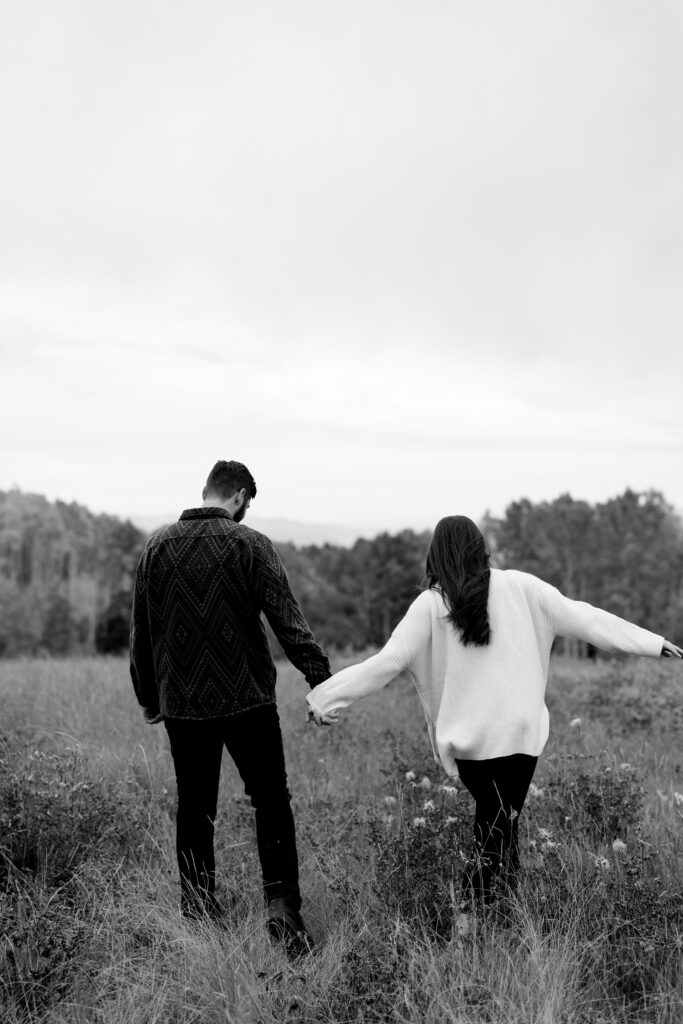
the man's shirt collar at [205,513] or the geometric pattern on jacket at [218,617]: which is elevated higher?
the man's shirt collar at [205,513]

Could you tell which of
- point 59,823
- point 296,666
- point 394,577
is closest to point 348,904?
point 296,666

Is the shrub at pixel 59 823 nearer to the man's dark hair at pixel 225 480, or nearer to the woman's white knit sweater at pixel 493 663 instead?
the woman's white knit sweater at pixel 493 663

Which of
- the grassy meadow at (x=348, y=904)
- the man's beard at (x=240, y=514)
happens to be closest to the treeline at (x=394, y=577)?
the grassy meadow at (x=348, y=904)

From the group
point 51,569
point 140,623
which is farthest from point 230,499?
point 51,569

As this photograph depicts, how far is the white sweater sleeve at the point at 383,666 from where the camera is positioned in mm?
3891

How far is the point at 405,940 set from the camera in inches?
138

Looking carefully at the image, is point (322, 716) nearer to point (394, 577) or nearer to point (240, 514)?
point (240, 514)

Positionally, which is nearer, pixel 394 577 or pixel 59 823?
pixel 59 823

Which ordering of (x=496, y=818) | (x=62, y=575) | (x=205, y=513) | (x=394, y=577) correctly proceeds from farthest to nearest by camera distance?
(x=62, y=575) → (x=394, y=577) → (x=205, y=513) → (x=496, y=818)

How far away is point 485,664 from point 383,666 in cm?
45

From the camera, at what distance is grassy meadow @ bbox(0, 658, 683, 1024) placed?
123 inches

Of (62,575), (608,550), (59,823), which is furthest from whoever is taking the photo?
(62,575)

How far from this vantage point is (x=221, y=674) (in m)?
3.95

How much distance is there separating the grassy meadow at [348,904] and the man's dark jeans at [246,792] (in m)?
0.18
